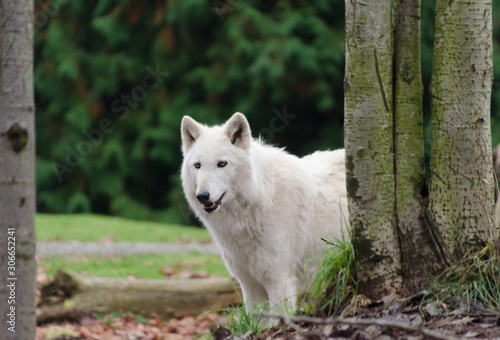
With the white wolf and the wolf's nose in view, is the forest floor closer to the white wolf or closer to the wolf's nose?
the white wolf

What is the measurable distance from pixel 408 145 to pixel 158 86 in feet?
33.6

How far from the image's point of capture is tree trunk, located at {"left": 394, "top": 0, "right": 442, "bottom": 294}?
10.3 ft

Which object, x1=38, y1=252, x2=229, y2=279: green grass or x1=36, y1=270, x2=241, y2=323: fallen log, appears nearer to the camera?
x1=36, y1=270, x2=241, y2=323: fallen log

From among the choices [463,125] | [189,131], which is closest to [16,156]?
[189,131]

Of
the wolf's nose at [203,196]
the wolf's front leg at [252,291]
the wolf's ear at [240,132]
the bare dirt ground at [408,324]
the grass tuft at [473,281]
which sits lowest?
the wolf's front leg at [252,291]

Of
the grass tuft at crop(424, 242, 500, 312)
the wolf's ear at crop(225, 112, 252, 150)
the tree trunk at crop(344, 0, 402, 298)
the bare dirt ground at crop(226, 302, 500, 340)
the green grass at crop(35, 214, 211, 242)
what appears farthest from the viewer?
the green grass at crop(35, 214, 211, 242)

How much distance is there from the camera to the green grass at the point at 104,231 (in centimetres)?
891

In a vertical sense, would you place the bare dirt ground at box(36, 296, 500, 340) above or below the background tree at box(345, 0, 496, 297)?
below

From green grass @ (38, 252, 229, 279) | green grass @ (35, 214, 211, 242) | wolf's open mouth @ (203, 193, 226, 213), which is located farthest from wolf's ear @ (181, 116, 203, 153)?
green grass @ (35, 214, 211, 242)

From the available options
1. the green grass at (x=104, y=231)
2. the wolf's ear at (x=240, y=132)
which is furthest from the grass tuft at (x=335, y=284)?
the green grass at (x=104, y=231)

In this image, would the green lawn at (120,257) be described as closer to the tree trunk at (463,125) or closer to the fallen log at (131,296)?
the fallen log at (131,296)

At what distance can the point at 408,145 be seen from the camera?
3199 mm

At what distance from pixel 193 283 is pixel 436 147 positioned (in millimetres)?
3227

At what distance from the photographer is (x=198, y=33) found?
43.0 ft
